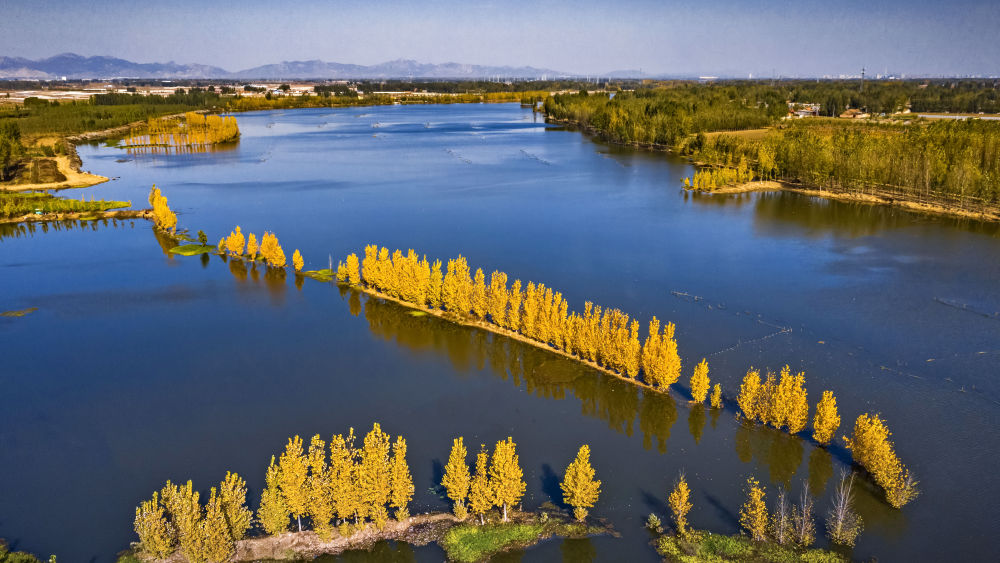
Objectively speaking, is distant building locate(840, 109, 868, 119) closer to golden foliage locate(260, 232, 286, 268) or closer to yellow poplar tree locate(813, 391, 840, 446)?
golden foliage locate(260, 232, 286, 268)

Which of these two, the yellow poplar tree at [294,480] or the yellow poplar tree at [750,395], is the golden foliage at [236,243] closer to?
the yellow poplar tree at [294,480]

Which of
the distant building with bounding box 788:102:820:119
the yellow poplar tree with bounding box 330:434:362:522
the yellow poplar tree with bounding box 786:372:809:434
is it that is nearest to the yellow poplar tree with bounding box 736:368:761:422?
the yellow poplar tree with bounding box 786:372:809:434

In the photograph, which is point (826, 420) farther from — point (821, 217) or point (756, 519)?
point (821, 217)

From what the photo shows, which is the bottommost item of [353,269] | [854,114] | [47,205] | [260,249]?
[353,269]

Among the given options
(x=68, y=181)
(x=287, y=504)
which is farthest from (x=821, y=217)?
(x=68, y=181)

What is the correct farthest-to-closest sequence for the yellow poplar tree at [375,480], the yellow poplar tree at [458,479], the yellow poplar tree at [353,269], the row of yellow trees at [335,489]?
the yellow poplar tree at [353,269], the yellow poplar tree at [458,479], the yellow poplar tree at [375,480], the row of yellow trees at [335,489]

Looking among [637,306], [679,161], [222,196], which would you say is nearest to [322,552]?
[637,306]

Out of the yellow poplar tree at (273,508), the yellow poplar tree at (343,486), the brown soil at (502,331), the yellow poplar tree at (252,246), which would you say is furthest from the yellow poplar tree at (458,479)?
the yellow poplar tree at (252,246)
